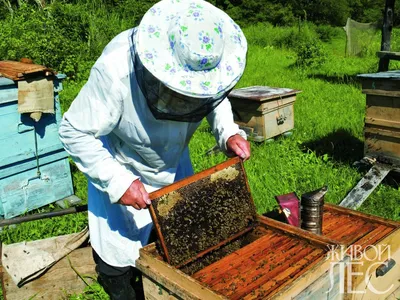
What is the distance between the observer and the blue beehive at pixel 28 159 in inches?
126

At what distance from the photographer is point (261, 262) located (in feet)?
5.02

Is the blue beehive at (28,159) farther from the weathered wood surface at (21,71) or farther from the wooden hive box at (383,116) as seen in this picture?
the wooden hive box at (383,116)

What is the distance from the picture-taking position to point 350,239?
180cm

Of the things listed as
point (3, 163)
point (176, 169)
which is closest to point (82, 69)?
point (3, 163)

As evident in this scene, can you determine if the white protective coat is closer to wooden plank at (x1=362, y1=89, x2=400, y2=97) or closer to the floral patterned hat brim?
the floral patterned hat brim

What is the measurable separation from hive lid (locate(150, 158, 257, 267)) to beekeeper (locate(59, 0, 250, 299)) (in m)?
0.10

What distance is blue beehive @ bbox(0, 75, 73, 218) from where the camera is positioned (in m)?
3.20

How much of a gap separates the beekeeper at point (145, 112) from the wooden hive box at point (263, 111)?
2.57m

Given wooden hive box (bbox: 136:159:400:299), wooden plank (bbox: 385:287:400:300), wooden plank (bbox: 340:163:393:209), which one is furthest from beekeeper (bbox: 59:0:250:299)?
wooden plank (bbox: 340:163:393:209)

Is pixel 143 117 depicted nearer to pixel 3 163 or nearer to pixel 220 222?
pixel 220 222

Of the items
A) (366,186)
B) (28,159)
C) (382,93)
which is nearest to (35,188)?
(28,159)

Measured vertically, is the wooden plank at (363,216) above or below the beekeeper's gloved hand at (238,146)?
below

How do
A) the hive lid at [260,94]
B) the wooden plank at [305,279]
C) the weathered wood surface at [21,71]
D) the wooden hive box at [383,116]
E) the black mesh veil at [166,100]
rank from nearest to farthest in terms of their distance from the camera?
1. the wooden plank at [305,279]
2. the black mesh veil at [166,100]
3. the weathered wood surface at [21,71]
4. the wooden hive box at [383,116]
5. the hive lid at [260,94]

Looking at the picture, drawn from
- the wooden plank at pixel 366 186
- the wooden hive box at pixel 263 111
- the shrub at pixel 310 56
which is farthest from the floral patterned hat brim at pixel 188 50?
the shrub at pixel 310 56
